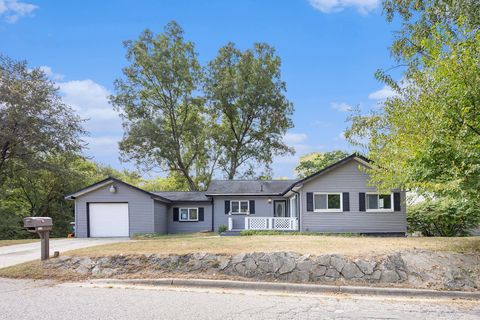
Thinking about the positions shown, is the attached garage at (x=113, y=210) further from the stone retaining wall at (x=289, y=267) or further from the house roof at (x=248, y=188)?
the stone retaining wall at (x=289, y=267)

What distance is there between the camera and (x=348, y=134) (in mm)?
14969

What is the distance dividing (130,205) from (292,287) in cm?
1787

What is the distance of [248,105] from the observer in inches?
1521

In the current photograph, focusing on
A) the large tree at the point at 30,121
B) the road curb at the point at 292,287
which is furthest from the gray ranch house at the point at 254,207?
the road curb at the point at 292,287

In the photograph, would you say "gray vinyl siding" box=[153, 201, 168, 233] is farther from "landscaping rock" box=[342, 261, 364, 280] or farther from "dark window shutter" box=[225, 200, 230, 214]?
"landscaping rock" box=[342, 261, 364, 280]

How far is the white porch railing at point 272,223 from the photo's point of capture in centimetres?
2234

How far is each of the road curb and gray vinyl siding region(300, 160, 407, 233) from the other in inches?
504

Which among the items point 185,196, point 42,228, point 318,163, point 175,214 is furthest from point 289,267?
point 318,163

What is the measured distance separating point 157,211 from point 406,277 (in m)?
19.2

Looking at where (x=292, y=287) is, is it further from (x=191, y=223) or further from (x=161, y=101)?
(x=161, y=101)

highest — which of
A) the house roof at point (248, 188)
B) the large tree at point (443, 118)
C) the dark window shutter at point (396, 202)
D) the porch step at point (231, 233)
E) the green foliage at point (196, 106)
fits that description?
the green foliage at point (196, 106)

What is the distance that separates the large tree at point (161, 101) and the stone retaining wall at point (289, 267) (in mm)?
26881

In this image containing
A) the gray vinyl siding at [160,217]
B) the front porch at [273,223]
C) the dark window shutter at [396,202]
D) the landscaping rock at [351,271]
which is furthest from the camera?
the gray vinyl siding at [160,217]

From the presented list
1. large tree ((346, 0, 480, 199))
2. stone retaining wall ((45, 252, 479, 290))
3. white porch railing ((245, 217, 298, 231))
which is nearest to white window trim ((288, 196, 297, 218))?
white porch railing ((245, 217, 298, 231))
